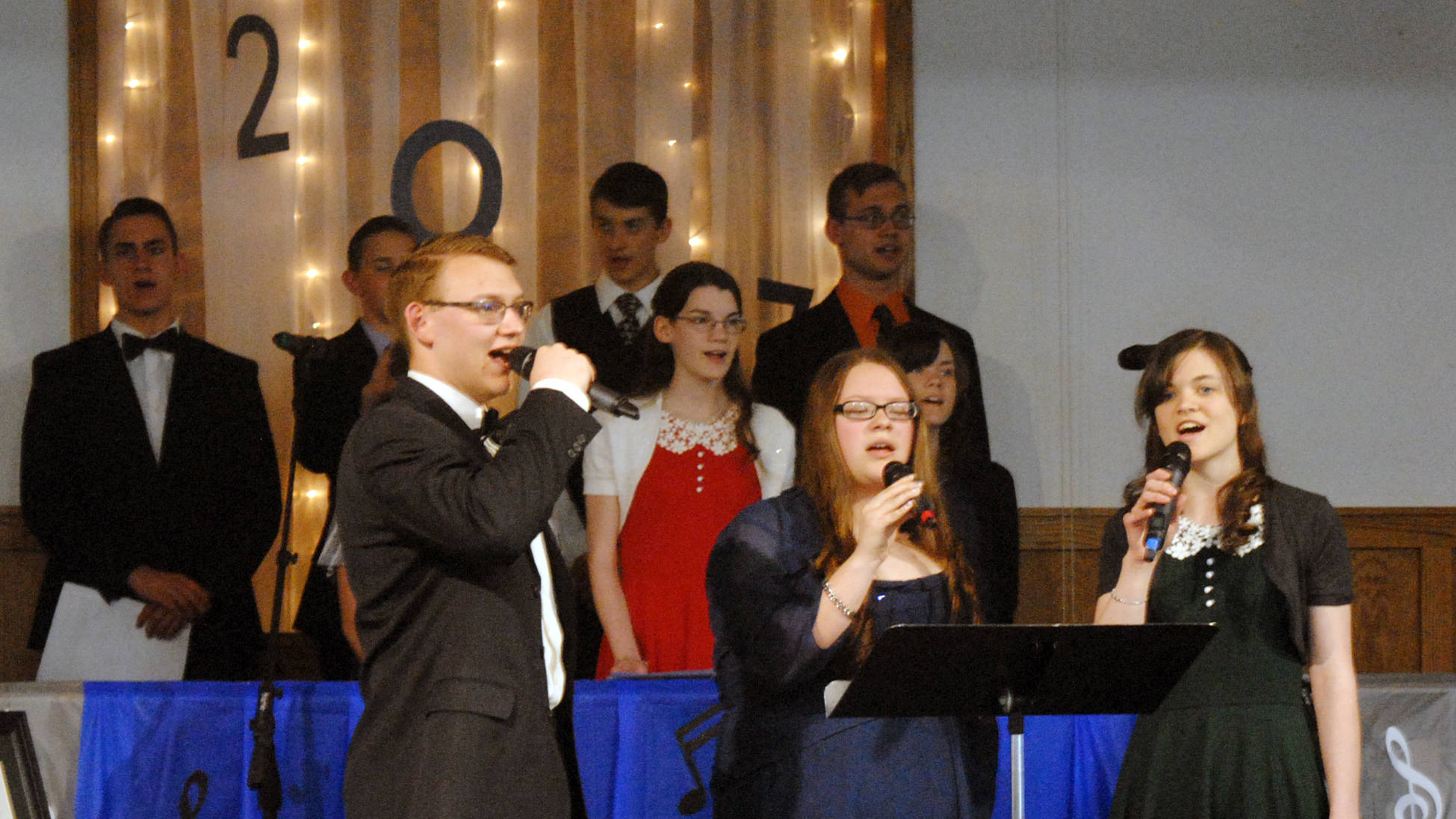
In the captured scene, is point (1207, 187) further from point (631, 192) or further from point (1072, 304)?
point (631, 192)

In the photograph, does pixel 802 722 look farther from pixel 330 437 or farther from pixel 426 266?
pixel 330 437

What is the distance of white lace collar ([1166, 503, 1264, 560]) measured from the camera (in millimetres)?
2527

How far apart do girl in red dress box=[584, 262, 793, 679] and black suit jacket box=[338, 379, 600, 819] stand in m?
1.61

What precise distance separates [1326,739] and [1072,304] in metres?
2.61

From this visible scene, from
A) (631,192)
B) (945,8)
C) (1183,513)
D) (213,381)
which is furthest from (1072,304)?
(213,381)

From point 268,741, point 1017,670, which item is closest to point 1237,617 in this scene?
point 1017,670

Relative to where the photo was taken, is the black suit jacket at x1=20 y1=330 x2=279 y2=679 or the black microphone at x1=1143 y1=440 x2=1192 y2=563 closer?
the black microphone at x1=1143 y1=440 x2=1192 y2=563

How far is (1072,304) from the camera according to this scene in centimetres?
491

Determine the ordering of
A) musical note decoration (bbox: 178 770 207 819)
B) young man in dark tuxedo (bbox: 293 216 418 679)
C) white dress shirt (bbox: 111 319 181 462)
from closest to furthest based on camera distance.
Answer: musical note decoration (bbox: 178 770 207 819)
young man in dark tuxedo (bbox: 293 216 418 679)
white dress shirt (bbox: 111 319 181 462)

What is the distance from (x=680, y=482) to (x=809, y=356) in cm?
75

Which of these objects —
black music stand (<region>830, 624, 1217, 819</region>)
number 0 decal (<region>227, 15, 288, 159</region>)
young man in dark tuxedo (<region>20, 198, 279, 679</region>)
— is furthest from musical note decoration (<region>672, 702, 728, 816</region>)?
number 0 decal (<region>227, 15, 288, 159</region>)

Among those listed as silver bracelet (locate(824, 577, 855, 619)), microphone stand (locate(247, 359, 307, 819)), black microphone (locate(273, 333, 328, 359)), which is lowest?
microphone stand (locate(247, 359, 307, 819))

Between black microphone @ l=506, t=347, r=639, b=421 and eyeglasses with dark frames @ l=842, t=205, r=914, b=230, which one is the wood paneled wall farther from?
black microphone @ l=506, t=347, r=639, b=421

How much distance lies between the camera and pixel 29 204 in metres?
4.79
